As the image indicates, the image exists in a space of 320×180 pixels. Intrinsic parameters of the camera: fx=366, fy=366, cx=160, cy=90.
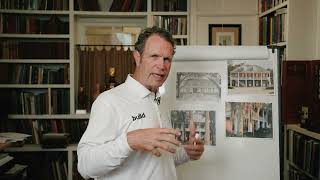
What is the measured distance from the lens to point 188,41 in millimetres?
3855

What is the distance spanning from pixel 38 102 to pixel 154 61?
272 centimetres

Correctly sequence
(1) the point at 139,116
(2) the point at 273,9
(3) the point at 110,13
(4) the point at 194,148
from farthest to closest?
1. (3) the point at 110,13
2. (2) the point at 273,9
3. (4) the point at 194,148
4. (1) the point at 139,116

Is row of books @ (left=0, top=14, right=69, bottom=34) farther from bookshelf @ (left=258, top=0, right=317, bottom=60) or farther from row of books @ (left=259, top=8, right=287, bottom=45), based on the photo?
bookshelf @ (left=258, top=0, right=317, bottom=60)

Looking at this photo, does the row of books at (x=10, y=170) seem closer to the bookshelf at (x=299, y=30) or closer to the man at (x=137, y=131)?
the man at (x=137, y=131)

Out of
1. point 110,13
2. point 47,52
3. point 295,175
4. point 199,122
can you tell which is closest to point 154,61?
point 199,122

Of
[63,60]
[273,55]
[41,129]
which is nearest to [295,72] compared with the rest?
[273,55]

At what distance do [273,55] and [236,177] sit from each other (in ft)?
2.42

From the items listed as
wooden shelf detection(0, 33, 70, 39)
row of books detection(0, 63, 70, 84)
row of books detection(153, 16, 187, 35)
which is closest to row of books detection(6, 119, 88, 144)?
row of books detection(0, 63, 70, 84)

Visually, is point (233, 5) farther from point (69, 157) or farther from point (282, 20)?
point (69, 157)

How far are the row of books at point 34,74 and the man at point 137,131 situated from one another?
2505 millimetres

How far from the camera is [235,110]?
2.11 m

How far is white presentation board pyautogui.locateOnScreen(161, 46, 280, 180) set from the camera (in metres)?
2.10

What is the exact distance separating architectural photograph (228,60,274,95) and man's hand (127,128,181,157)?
102 cm

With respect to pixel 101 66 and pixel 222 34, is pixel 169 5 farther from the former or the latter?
pixel 101 66
